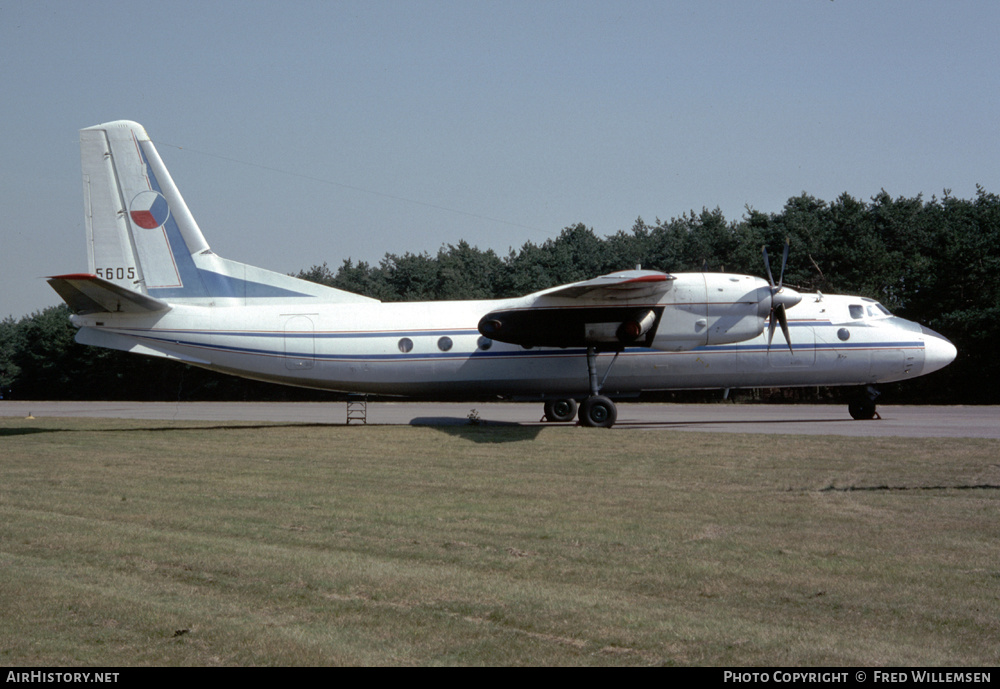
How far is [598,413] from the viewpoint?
81.9ft

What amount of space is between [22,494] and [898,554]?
1250 cm

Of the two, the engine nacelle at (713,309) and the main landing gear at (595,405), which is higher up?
the engine nacelle at (713,309)

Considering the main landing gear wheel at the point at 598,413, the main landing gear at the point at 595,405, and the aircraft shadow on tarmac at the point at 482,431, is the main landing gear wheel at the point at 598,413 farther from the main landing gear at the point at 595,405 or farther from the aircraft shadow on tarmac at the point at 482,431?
the aircraft shadow on tarmac at the point at 482,431

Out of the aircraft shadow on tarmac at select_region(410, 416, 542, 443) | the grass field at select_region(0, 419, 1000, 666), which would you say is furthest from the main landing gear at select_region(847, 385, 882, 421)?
the aircraft shadow on tarmac at select_region(410, 416, 542, 443)

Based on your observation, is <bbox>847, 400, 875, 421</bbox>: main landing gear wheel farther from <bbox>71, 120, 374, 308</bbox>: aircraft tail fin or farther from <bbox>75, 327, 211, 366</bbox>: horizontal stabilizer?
<bbox>75, 327, 211, 366</bbox>: horizontal stabilizer

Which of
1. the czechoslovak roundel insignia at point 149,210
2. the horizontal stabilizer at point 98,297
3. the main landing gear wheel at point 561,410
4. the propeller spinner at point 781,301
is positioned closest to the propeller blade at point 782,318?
the propeller spinner at point 781,301

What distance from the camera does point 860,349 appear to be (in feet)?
88.1

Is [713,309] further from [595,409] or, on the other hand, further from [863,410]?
[863,410]

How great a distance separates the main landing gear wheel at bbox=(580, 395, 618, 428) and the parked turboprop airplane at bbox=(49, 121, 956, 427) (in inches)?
1.7

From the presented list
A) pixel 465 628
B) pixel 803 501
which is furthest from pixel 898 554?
pixel 465 628

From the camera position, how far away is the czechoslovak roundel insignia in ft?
81.7

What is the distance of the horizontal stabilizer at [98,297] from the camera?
21688 mm

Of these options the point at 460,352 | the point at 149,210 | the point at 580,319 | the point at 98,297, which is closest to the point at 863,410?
the point at 580,319

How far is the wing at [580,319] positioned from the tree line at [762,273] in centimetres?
1513
